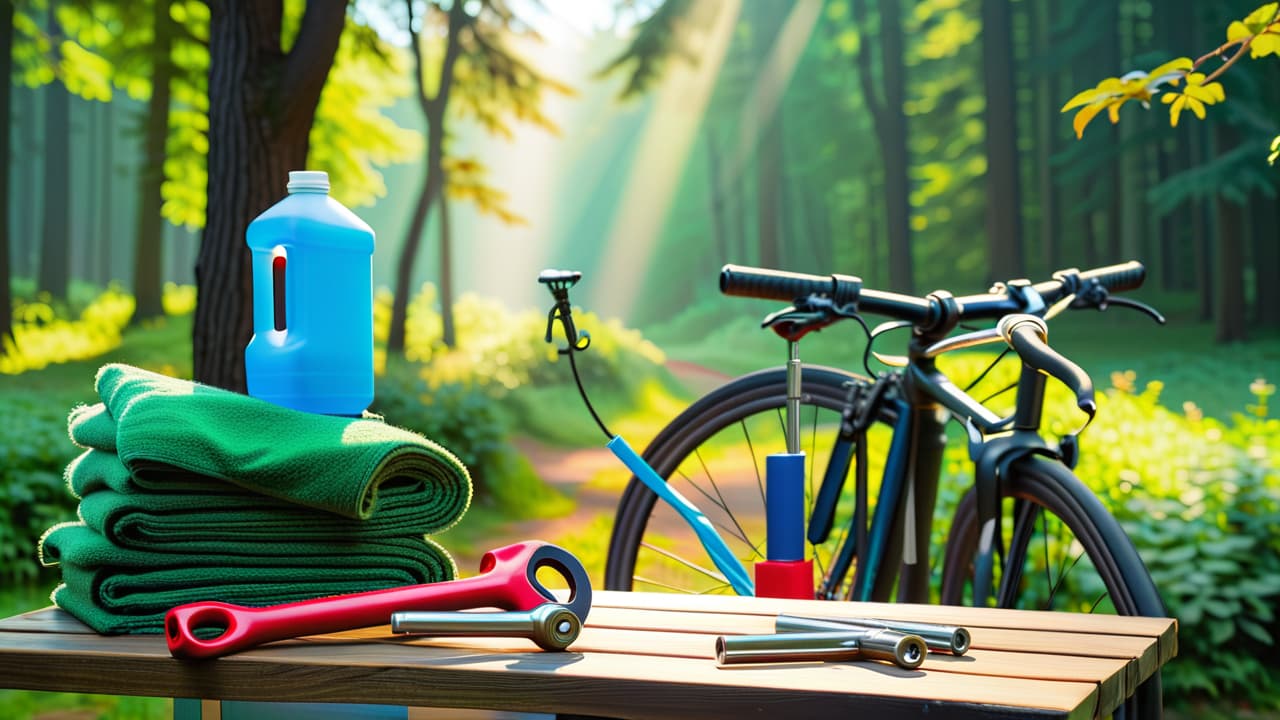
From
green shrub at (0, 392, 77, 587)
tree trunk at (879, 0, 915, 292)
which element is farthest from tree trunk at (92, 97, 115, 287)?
tree trunk at (879, 0, 915, 292)

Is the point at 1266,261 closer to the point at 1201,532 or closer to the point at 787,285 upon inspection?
the point at 1201,532

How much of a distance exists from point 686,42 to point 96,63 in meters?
5.08

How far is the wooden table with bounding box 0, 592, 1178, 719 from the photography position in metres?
1.07

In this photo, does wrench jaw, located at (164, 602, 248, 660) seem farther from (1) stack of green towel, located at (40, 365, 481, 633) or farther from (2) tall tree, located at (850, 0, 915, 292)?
(2) tall tree, located at (850, 0, 915, 292)

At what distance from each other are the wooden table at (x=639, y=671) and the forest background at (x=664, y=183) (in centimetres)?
613

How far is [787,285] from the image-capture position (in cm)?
215

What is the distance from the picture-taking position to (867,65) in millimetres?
11703

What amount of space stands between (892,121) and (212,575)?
35.4ft

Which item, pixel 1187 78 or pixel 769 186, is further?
pixel 769 186

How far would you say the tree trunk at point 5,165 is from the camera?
9.52m

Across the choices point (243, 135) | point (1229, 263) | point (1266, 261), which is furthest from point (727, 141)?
point (243, 135)

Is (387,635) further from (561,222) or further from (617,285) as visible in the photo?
(617,285)

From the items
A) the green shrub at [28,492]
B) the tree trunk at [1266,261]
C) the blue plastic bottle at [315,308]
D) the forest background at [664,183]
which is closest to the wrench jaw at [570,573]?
the blue plastic bottle at [315,308]

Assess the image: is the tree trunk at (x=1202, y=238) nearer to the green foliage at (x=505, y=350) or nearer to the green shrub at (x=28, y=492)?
the green foliage at (x=505, y=350)
